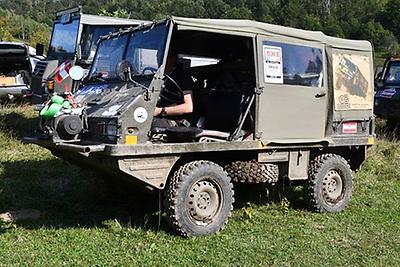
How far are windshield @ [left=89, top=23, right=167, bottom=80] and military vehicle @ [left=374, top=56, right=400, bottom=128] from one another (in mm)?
8695

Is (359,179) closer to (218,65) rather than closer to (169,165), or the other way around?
(218,65)

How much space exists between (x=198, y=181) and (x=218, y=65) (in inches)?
87.6

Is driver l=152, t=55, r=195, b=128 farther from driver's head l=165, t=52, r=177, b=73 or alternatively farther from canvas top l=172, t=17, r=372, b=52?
canvas top l=172, t=17, r=372, b=52

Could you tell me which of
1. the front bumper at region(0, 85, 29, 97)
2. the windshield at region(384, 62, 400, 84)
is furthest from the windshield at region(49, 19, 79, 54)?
the windshield at region(384, 62, 400, 84)

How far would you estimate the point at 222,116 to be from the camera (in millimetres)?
6684

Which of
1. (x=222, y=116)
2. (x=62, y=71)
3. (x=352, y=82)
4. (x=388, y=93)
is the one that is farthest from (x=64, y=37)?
(x=388, y=93)

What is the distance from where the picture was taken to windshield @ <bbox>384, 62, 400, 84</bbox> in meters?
13.8

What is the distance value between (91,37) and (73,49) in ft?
1.39

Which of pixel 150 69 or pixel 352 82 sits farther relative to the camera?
pixel 352 82

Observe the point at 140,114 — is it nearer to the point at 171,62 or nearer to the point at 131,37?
the point at 131,37

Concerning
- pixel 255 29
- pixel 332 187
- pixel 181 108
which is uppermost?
pixel 255 29

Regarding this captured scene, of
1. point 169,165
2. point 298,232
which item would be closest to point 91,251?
point 169,165

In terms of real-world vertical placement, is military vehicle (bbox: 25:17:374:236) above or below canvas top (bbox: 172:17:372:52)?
below

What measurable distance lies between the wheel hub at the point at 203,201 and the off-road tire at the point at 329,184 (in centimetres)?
149
